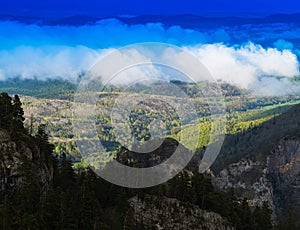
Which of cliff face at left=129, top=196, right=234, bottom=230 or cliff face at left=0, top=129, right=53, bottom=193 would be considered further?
cliff face at left=129, top=196, right=234, bottom=230

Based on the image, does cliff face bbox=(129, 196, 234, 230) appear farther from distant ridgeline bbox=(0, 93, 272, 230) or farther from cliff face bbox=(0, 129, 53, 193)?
cliff face bbox=(0, 129, 53, 193)

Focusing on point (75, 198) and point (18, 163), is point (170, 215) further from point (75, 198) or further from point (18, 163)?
point (18, 163)

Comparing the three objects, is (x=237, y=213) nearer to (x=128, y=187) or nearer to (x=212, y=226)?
(x=212, y=226)

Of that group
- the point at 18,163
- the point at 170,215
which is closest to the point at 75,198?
the point at 18,163

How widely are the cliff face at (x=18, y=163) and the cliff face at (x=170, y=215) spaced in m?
13.6

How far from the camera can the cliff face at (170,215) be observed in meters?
72.8

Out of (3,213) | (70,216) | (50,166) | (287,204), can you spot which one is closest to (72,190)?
(50,166)

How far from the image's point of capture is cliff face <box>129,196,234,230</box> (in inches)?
A: 2864

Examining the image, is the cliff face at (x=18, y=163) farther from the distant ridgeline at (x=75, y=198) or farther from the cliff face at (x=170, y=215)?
the cliff face at (x=170, y=215)

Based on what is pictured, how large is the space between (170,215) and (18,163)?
75.6ft

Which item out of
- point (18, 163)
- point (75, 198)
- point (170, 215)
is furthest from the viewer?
point (170, 215)

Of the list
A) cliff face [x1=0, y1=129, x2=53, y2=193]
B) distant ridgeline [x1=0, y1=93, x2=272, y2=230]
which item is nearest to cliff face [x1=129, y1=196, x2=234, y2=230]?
distant ridgeline [x1=0, y1=93, x2=272, y2=230]

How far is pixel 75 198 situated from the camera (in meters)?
65.8

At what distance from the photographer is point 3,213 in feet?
183
